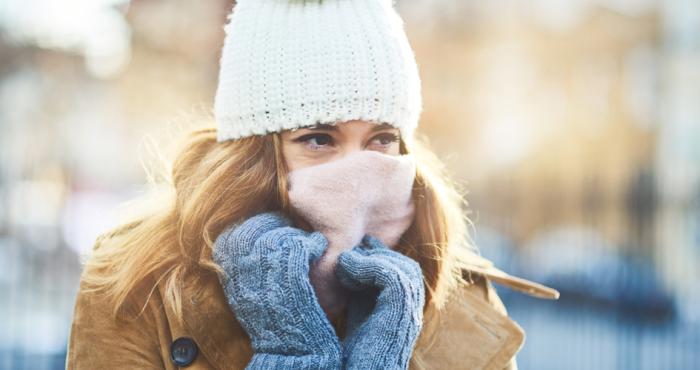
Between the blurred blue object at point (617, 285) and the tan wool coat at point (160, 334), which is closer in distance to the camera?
the tan wool coat at point (160, 334)

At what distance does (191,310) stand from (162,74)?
342 inches

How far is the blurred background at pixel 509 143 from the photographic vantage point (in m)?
6.07

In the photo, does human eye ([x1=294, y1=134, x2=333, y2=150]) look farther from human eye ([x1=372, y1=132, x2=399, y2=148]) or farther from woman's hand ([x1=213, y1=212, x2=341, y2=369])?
woman's hand ([x1=213, y1=212, x2=341, y2=369])

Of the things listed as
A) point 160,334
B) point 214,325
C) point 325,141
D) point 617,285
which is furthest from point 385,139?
point 617,285

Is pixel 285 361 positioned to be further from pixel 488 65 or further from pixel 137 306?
pixel 488 65

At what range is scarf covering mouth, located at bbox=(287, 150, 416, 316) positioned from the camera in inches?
80.8

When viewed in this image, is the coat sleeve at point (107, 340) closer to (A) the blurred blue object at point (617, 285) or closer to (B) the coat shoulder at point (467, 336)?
(B) the coat shoulder at point (467, 336)

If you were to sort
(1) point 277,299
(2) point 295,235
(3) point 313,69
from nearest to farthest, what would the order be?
(1) point 277,299, (2) point 295,235, (3) point 313,69

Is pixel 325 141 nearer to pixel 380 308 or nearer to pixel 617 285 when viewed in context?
pixel 380 308

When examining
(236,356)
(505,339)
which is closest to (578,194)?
(505,339)

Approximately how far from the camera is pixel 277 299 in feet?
6.10

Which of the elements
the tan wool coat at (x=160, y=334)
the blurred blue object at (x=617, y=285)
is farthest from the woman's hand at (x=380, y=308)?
the blurred blue object at (x=617, y=285)

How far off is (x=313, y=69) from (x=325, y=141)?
20cm

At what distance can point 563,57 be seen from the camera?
53.1 feet
